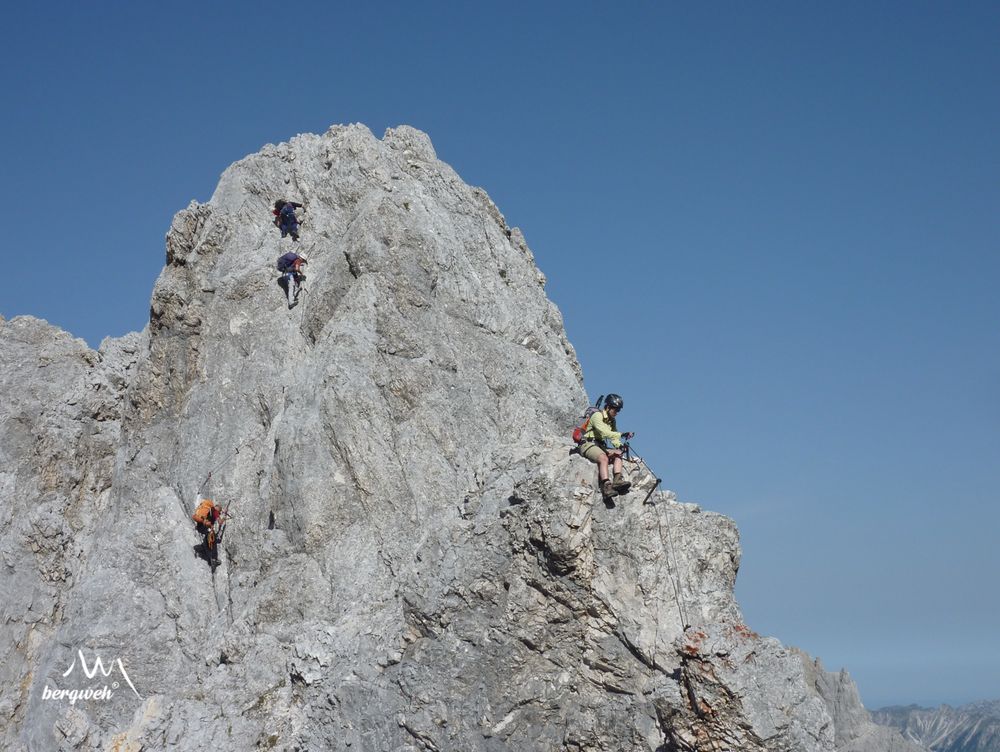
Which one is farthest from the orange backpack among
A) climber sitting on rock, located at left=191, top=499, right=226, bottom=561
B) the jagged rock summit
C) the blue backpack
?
the blue backpack

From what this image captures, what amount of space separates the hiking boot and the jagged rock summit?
58cm

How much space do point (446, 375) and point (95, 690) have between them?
1370cm

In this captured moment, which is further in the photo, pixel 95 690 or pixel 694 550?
pixel 95 690

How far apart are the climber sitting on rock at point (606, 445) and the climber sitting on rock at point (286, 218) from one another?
1563cm

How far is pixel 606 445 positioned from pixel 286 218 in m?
16.6

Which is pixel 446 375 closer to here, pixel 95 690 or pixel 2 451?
pixel 95 690

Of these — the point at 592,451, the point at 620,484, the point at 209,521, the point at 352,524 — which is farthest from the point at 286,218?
the point at 620,484

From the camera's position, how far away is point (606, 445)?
26.0m

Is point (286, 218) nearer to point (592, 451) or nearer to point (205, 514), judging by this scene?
point (205, 514)

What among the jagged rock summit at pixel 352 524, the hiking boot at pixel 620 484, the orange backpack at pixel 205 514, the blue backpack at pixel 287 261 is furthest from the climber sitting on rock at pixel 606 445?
the blue backpack at pixel 287 261

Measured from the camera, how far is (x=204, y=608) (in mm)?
30250

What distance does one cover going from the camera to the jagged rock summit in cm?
2472

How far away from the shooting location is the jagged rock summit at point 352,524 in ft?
81.1

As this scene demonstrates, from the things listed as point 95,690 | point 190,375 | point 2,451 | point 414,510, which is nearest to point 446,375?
point 414,510
